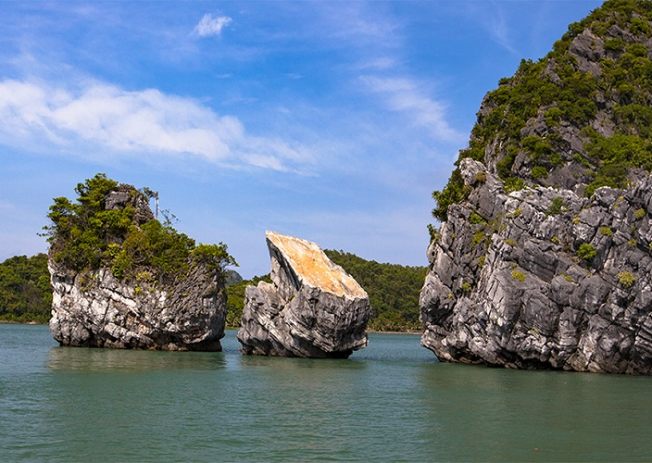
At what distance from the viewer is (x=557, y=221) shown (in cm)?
5078

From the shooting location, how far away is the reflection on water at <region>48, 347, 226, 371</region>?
46.7m

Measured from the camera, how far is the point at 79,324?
6488 centimetres

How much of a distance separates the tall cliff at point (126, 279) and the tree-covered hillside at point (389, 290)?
6519cm

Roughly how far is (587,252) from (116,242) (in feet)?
144

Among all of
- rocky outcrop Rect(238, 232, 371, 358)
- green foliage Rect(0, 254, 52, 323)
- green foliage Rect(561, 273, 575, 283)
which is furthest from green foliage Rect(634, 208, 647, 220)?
green foliage Rect(0, 254, 52, 323)

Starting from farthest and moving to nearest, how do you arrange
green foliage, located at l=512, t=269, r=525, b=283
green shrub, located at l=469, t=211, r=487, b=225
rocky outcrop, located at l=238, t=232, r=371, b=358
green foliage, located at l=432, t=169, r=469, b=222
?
green foliage, located at l=432, t=169, r=469, b=222, green shrub, located at l=469, t=211, r=487, b=225, rocky outcrop, located at l=238, t=232, r=371, b=358, green foliage, located at l=512, t=269, r=525, b=283

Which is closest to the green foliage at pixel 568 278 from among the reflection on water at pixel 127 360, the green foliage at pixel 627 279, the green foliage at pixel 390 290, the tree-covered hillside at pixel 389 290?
the green foliage at pixel 627 279

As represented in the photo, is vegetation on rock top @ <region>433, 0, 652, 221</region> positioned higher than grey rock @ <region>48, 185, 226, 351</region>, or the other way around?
vegetation on rock top @ <region>433, 0, 652, 221</region>

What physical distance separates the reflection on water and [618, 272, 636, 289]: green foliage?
1153 inches

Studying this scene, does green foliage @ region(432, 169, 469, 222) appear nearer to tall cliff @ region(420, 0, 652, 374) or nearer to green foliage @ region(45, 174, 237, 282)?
tall cliff @ region(420, 0, 652, 374)

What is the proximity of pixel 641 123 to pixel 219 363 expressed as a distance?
51127 millimetres

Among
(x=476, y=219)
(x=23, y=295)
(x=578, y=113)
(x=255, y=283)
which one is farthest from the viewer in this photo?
(x=23, y=295)

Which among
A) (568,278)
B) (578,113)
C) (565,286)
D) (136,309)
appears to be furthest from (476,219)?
(136,309)

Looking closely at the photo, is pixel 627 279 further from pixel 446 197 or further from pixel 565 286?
pixel 446 197
